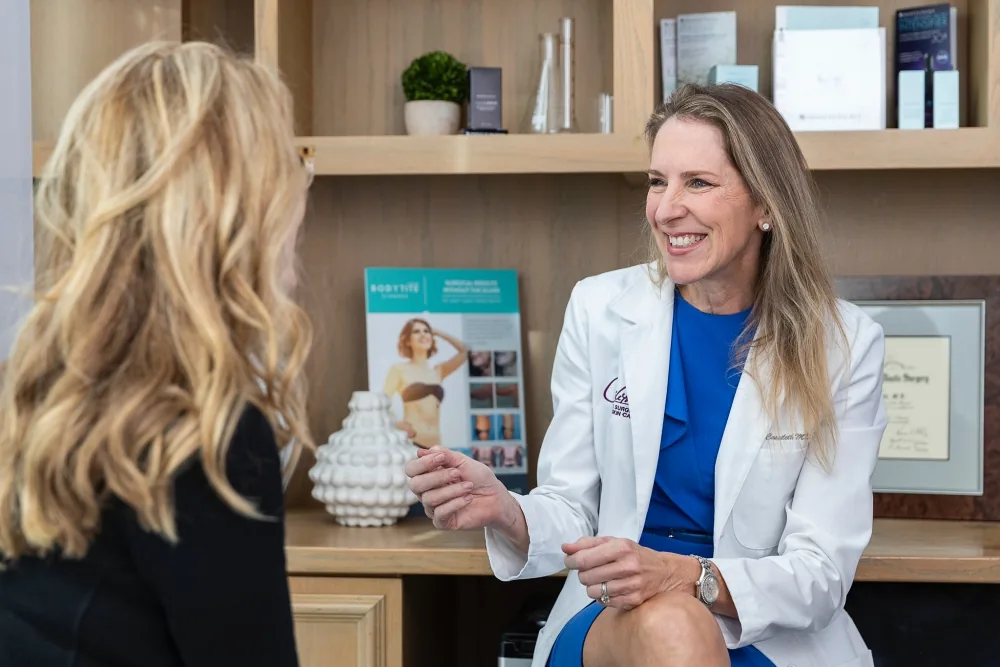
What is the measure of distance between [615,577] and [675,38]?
1203mm

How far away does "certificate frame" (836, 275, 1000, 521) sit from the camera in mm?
2281

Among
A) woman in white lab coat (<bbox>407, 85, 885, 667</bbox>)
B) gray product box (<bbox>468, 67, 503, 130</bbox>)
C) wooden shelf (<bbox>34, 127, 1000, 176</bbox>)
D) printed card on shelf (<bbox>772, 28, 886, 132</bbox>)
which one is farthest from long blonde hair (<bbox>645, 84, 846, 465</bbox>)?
gray product box (<bbox>468, 67, 503, 130</bbox>)

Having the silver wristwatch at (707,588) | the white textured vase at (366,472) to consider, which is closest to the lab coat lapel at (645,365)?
the silver wristwatch at (707,588)

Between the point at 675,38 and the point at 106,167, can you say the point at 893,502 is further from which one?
the point at 106,167

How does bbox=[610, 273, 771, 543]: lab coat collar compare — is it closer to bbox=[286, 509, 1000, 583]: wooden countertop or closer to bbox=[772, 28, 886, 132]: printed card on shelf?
bbox=[286, 509, 1000, 583]: wooden countertop

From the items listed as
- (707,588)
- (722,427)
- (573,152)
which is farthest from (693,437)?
(573,152)

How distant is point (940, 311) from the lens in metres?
2.31

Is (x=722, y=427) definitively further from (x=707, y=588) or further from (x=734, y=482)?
(x=707, y=588)

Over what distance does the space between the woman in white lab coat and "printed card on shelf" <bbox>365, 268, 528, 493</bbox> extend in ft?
Answer: 1.53

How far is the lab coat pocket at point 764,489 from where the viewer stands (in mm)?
1774

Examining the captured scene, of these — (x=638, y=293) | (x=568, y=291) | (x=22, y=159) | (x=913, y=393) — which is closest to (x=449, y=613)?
(x=568, y=291)

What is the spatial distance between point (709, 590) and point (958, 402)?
3.13 feet

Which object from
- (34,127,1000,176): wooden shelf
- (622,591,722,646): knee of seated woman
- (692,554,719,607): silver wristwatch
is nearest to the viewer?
(622,591,722,646): knee of seated woman

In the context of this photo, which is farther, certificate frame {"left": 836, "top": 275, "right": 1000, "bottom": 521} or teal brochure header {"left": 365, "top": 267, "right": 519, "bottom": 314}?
teal brochure header {"left": 365, "top": 267, "right": 519, "bottom": 314}
